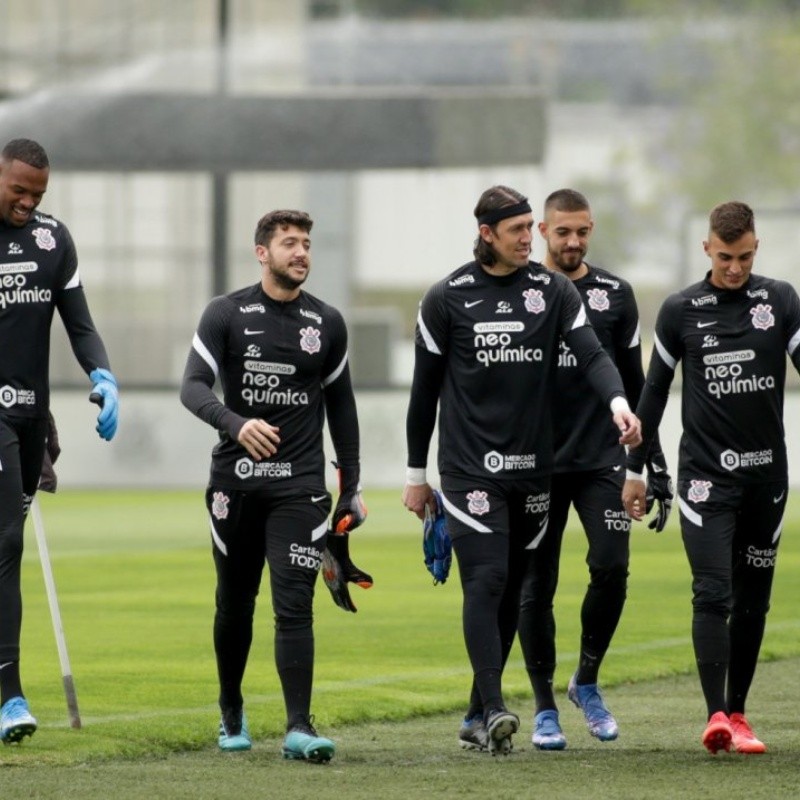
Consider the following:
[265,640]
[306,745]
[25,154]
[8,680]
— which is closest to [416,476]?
[306,745]

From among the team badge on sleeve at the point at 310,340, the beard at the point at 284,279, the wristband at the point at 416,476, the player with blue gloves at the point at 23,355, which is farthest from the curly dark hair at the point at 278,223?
the wristband at the point at 416,476

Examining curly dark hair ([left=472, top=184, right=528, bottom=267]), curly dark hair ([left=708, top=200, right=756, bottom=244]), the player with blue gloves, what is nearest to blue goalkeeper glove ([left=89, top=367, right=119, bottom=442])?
the player with blue gloves

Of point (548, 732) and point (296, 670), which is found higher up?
point (296, 670)

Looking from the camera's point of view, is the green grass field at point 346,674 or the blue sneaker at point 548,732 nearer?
the green grass field at point 346,674

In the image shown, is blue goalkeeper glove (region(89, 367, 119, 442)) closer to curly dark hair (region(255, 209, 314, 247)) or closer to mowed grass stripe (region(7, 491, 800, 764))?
curly dark hair (region(255, 209, 314, 247))

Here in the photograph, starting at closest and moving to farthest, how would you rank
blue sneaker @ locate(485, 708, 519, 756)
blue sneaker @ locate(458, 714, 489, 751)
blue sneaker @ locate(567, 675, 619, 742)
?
blue sneaker @ locate(485, 708, 519, 756), blue sneaker @ locate(458, 714, 489, 751), blue sneaker @ locate(567, 675, 619, 742)

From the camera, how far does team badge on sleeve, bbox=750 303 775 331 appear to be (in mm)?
8578

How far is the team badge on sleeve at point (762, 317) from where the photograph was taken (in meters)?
8.58

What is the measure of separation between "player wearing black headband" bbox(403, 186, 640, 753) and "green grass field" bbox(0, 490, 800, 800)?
0.78 m

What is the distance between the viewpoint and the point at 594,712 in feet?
30.2

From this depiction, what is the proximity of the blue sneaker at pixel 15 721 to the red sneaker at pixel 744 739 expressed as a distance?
103 inches

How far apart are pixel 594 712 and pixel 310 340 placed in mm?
1920

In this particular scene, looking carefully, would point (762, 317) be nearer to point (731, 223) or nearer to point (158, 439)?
point (731, 223)

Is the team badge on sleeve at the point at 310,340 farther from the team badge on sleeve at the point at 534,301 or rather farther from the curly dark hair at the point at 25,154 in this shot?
the curly dark hair at the point at 25,154
